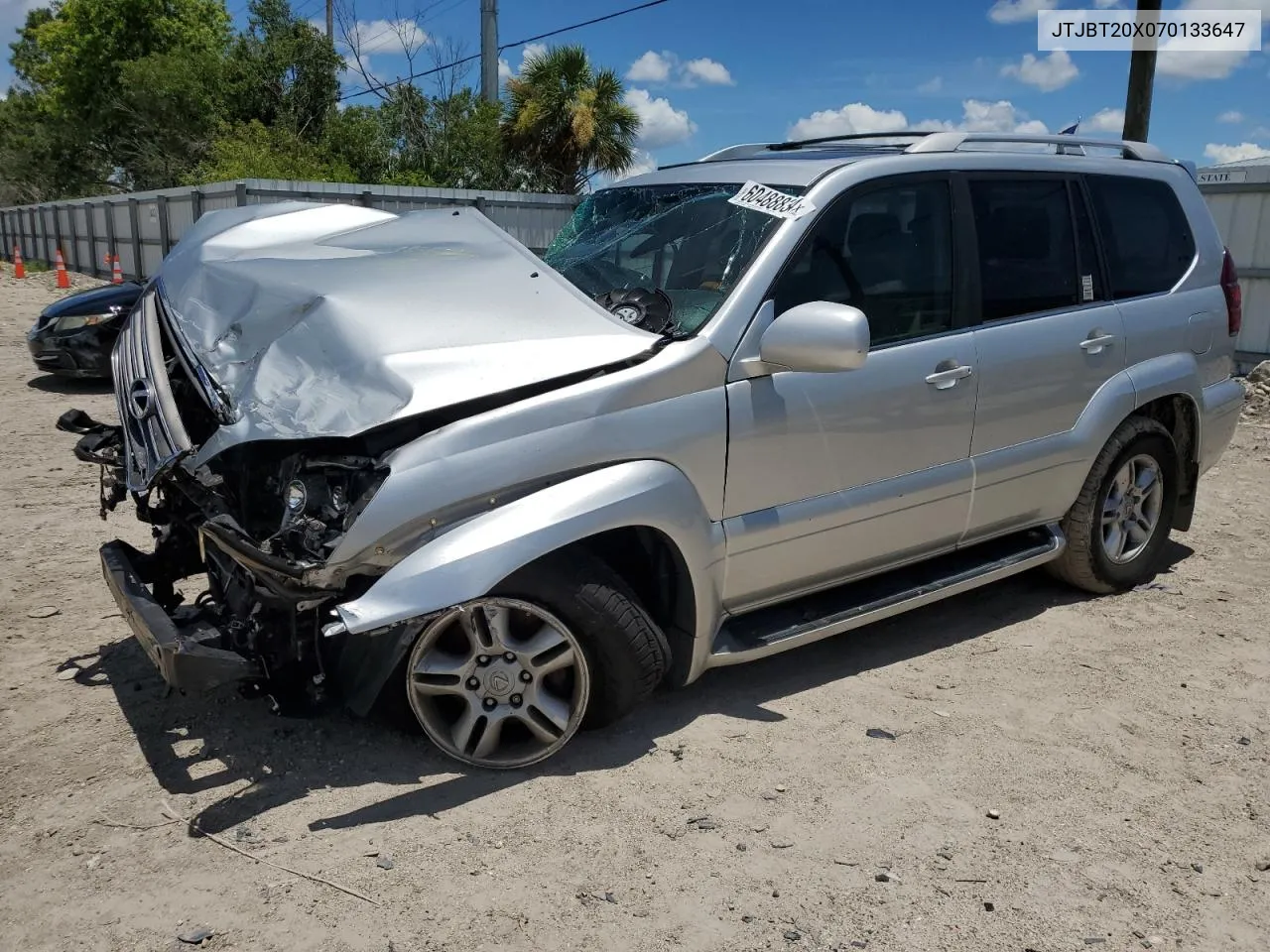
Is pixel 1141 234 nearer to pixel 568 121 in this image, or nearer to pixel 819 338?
pixel 819 338

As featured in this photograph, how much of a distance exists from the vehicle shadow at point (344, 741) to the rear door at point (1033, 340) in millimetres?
802

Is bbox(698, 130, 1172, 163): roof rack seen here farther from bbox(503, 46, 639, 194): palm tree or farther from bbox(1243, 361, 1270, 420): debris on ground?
bbox(503, 46, 639, 194): palm tree

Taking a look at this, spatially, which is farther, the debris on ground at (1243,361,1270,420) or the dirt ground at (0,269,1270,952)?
the debris on ground at (1243,361,1270,420)

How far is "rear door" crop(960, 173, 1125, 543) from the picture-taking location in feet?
13.4

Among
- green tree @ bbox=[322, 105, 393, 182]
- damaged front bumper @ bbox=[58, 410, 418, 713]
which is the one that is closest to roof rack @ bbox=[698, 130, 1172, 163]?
damaged front bumper @ bbox=[58, 410, 418, 713]

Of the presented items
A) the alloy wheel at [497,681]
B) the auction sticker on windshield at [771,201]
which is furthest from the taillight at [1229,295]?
the alloy wheel at [497,681]

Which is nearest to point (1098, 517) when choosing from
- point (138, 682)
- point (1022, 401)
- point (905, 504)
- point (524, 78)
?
point (1022, 401)

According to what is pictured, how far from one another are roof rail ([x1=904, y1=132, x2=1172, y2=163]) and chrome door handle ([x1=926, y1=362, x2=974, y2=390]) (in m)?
0.85

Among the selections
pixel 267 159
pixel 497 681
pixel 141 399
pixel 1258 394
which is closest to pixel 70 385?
pixel 141 399

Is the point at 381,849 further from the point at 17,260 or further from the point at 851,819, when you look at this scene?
the point at 17,260

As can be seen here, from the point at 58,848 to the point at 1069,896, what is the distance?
8.86ft

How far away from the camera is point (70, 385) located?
34.6 ft

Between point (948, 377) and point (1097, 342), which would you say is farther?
point (1097, 342)

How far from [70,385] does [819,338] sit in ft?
31.3
